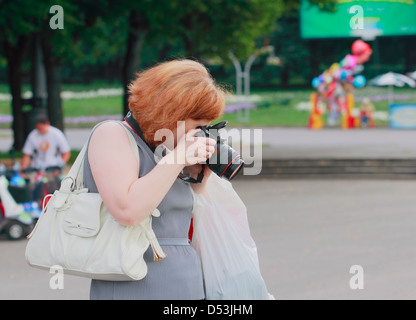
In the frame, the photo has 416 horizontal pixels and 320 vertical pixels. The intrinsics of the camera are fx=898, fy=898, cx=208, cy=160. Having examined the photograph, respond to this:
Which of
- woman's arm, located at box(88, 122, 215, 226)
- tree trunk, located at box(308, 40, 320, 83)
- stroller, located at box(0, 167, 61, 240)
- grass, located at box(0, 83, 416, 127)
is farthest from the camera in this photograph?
tree trunk, located at box(308, 40, 320, 83)

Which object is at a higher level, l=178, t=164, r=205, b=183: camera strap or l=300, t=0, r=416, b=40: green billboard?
l=300, t=0, r=416, b=40: green billboard

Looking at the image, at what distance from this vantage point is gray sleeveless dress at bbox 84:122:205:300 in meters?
2.55

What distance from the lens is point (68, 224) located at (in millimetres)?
2510

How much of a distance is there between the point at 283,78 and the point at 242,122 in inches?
528

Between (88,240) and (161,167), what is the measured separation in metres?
0.29

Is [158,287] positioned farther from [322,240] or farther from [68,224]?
[322,240]

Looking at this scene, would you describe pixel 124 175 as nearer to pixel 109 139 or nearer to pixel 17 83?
pixel 109 139

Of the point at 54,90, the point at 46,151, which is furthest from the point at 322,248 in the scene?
the point at 54,90

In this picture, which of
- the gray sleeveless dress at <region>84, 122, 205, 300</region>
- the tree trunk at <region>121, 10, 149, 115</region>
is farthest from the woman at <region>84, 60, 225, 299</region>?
the tree trunk at <region>121, 10, 149, 115</region>

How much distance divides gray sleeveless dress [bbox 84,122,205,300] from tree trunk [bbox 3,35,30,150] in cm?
Answer: 2135

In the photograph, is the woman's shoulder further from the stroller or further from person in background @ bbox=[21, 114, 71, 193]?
person in background @ bbox=[21, 114, 71, 193]

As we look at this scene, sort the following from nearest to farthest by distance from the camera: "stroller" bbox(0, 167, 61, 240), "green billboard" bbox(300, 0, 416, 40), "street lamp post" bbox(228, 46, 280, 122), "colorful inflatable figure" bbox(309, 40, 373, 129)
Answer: "stroller" bbox(0, 167, 61, 240), "colorful inflatable figure" bbox(309, 40, 373, 129), "street lamp post" bbox(228, 46, 280, 122), "green billboard" bbox(300, 0, 416, 40)

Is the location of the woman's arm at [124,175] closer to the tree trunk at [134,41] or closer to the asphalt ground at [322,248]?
the asphalt ground at [322,248]

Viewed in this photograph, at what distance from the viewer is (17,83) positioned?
24234mm
